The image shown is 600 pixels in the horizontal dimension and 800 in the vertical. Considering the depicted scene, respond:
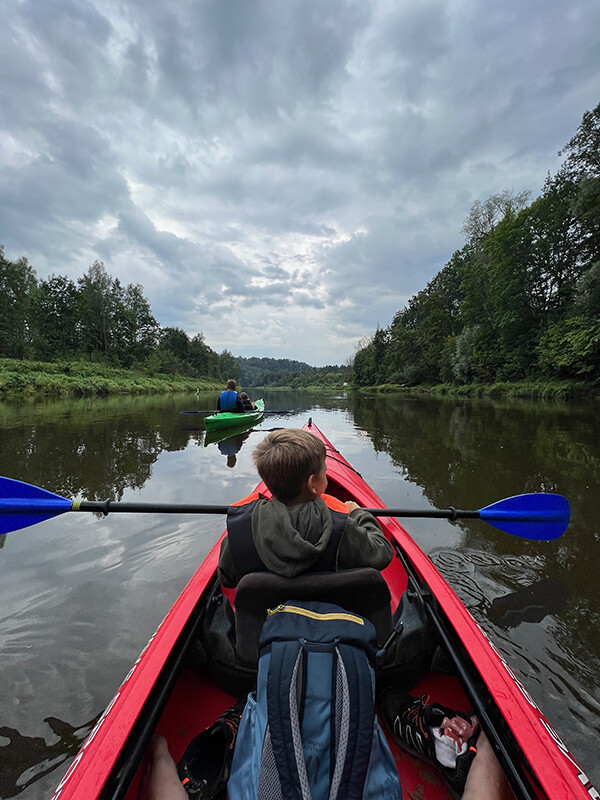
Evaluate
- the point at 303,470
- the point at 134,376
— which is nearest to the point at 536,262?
the point at 303,470

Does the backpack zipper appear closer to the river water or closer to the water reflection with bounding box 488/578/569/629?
the river water

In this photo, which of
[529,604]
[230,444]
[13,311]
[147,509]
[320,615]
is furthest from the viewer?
[13,311]

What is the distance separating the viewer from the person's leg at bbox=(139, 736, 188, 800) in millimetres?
1167

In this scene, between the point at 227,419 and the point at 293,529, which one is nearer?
the point at 293,529

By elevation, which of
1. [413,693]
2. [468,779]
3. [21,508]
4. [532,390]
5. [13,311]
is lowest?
[413,693]

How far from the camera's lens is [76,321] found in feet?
133

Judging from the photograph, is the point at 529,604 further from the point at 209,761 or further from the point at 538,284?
the point at 538,284

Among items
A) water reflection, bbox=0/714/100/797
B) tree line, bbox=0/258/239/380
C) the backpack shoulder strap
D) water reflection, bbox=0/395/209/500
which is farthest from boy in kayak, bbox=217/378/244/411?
tree line, bbox=0/258/239/380

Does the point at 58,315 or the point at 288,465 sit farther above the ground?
the point at 58,315

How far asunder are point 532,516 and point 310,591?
2.20 metres

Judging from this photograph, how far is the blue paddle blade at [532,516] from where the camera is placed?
102 inches

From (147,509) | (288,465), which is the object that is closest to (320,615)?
(288,465)

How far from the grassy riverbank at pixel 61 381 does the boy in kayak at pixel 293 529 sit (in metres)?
21.9

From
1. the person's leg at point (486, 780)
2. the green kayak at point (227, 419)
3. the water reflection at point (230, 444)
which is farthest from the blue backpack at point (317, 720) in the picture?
the green kayak at point (227, 419)
